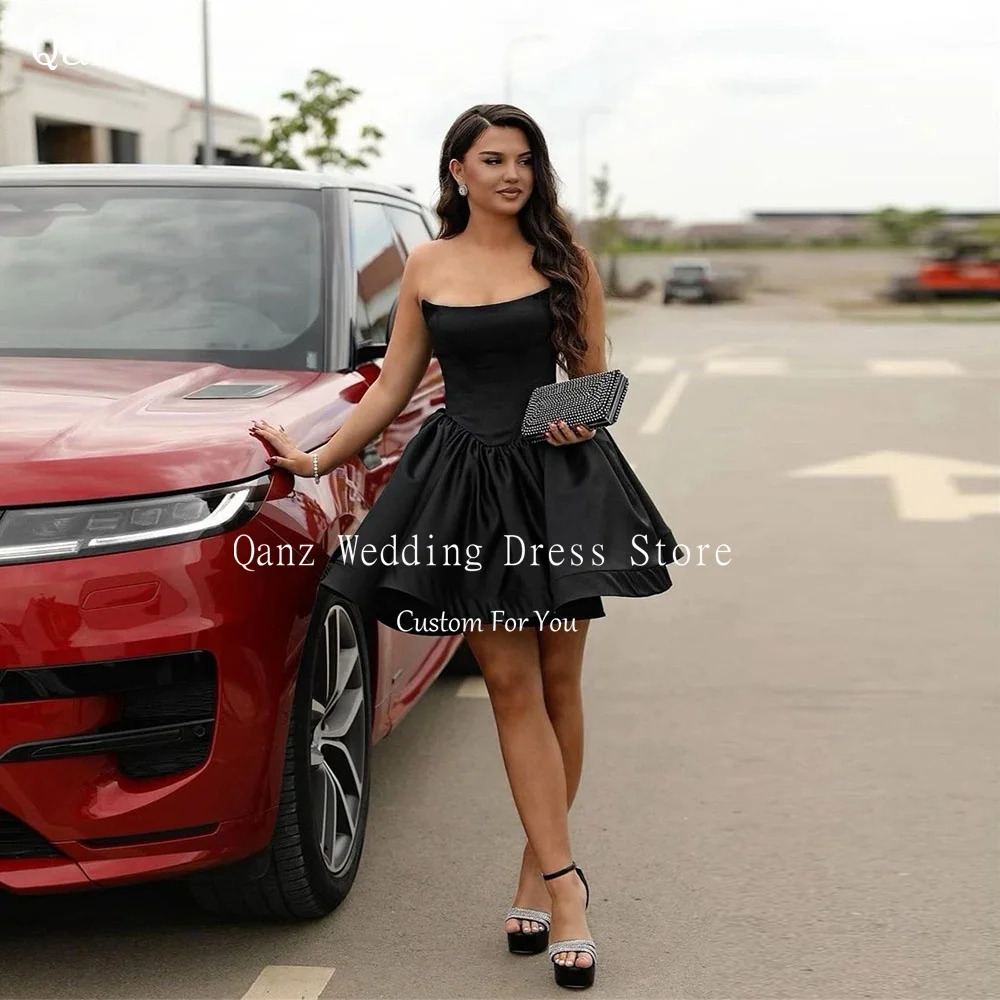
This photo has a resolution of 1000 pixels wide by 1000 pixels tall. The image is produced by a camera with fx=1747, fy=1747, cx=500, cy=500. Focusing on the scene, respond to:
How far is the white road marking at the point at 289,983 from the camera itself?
3.60 meters

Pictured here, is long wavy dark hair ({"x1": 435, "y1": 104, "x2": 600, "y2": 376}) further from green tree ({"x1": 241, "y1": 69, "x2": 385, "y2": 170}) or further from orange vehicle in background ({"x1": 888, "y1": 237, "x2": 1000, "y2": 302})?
orange vehicle in background ({"x1": 888, "y1": 237, "x2": 1000, "y2": 302})

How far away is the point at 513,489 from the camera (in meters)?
3.70

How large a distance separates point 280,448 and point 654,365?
22057 millimetres

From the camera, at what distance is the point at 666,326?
40969 mm

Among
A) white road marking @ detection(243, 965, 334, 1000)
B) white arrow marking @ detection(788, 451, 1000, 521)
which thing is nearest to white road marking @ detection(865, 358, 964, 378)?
white arrow marking @ detection(788, 451, 1000, 521)

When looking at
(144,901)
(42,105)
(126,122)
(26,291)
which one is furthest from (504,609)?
(126,122)

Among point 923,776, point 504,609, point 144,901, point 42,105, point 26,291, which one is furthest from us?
point 42,105

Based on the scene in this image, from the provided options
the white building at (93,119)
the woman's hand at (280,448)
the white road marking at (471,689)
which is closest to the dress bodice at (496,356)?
the woman's hand at (280,448)

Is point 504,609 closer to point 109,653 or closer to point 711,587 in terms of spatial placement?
point 109,653

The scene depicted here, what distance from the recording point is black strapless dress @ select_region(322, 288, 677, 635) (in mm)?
3646

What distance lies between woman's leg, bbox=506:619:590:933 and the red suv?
446 millimetres

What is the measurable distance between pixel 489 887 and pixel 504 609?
944mm

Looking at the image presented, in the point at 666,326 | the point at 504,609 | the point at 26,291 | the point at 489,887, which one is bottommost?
the point at 666,326

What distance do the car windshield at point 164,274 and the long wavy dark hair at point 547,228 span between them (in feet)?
3.08
